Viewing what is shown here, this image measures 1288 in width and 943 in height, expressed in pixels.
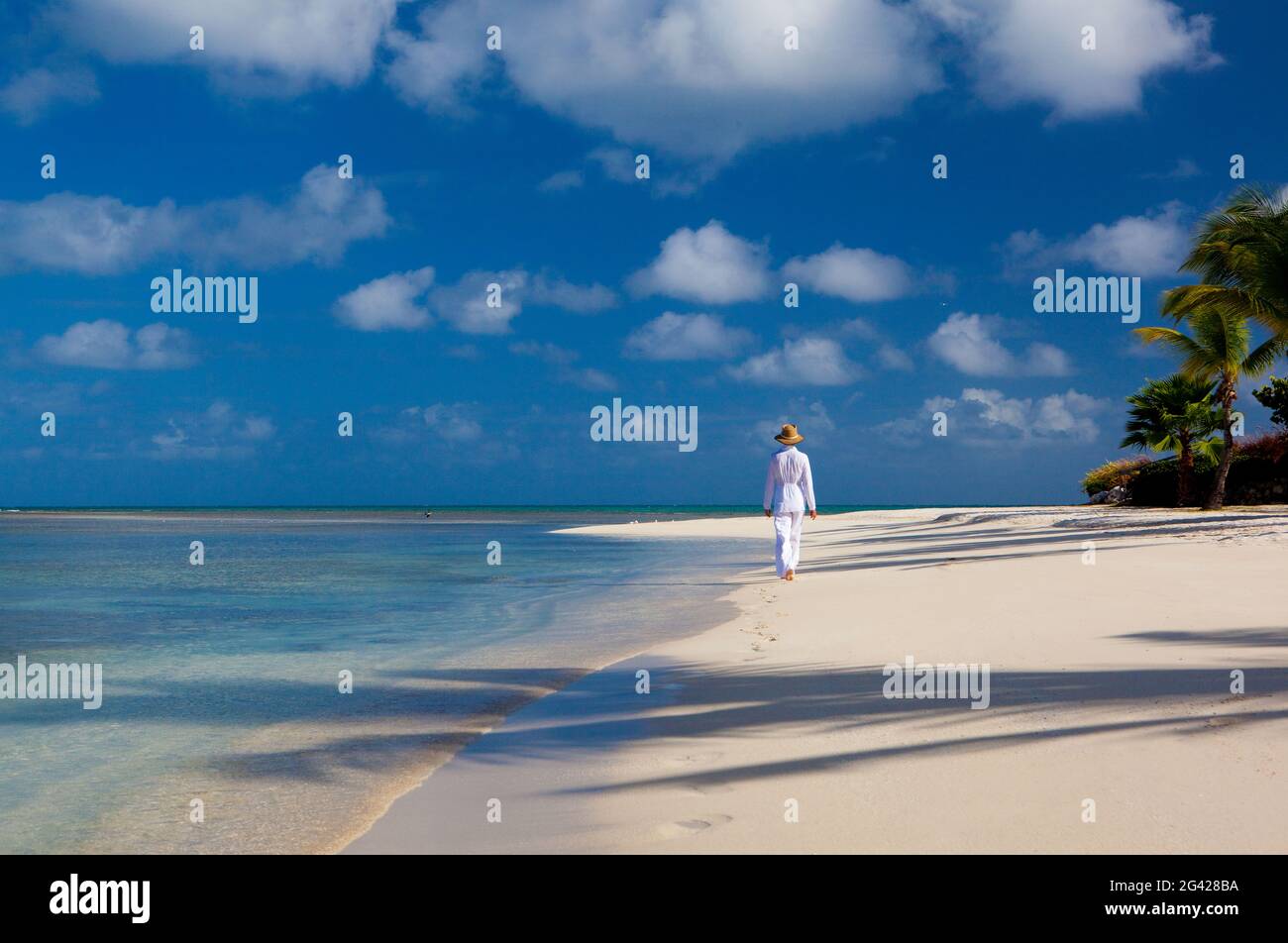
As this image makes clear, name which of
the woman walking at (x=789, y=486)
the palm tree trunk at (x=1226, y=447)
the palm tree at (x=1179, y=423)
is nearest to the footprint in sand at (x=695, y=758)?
the woman walking at (x=789, y=486)

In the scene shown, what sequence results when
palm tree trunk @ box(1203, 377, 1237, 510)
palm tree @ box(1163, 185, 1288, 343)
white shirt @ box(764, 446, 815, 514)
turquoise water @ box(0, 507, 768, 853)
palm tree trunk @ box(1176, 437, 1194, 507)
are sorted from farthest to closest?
palm tree trunk @ box(1176, 437, 1194, 507) < palm tree trunk @ box(1203, 377, 1237, 510) < palm tree @ box(1163, 185, 1288, 343) < white shirt @ box(764, 446, 815, 514) < turquoise water @ box(0, 507, 768, 853)

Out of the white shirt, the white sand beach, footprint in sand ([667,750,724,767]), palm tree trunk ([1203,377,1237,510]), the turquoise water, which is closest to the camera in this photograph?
the white sand beach

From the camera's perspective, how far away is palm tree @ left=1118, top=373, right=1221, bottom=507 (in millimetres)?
38969

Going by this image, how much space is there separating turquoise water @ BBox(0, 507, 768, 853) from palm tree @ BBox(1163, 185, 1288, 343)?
47.0ft

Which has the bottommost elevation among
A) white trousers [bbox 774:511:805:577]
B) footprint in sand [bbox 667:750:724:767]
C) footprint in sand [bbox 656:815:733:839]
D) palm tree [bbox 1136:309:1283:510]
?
footprint in sand [bbox 656:815:733:839]

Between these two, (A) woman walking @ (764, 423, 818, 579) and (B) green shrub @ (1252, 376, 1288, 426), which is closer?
(A) woman walking @ (764, 423, 818, 579)

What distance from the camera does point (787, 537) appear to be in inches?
594

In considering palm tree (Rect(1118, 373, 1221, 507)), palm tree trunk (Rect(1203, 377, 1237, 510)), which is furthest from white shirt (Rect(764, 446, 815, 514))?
palm tree (Rect(1118, 373, 1221, 507))

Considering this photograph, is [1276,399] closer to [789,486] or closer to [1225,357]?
[1225,357]

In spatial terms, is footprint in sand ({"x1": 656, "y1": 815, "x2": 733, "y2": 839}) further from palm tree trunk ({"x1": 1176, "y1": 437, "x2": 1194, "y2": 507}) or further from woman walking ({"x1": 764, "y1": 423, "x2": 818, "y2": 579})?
palm tree trunk ({"x1": 1176, "y1": 437, "x2": 1194, "y2": 507})

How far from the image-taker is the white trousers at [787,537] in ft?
48.9

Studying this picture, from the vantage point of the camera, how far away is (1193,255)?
2897 centimetres
